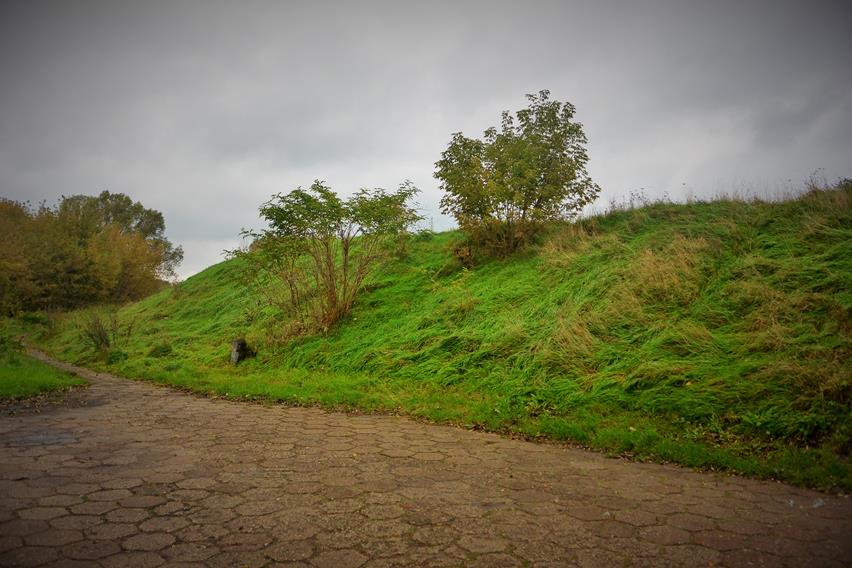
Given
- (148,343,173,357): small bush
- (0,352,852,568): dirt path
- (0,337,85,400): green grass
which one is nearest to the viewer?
(0,352,852,568): dirt path

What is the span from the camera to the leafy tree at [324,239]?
1097cm

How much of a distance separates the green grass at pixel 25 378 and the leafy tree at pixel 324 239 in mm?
4732

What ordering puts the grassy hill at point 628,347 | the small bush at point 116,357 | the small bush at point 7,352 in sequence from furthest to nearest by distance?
the small bush at point 116,357 → the small bush at point 7,352 → the grassy hill at point 628,347

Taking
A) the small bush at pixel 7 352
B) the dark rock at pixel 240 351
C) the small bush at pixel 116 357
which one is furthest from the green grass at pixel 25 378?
the dark rock at pixel 240 351

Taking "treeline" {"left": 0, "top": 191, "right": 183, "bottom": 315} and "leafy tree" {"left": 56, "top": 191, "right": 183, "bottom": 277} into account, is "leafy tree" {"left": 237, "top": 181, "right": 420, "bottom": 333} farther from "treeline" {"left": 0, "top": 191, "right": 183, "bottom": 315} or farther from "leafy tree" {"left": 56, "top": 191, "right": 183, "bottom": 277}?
"leafy tree" {"left": 56, "top": 191, "right": 183, "bottom": 277}

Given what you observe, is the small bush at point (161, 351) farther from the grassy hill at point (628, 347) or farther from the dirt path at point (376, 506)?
the dirt path at point (376, 506)

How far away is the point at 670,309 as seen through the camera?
294 inches

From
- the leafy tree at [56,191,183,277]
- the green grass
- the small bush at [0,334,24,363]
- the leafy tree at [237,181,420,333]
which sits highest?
the leafy tree at [56,191,183,277]

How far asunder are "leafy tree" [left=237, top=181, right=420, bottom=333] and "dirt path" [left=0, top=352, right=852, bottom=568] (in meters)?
6.54

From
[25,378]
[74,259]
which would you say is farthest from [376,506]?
[74,259]

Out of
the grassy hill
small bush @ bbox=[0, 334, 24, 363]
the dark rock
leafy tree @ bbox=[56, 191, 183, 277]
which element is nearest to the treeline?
leafy tree @ bbox=[56, 191, 183, 277]

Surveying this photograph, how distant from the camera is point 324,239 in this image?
1129 centimetres

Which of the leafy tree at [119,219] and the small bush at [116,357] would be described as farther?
the leafy tree at [119,219]

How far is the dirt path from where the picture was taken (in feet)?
8.57
